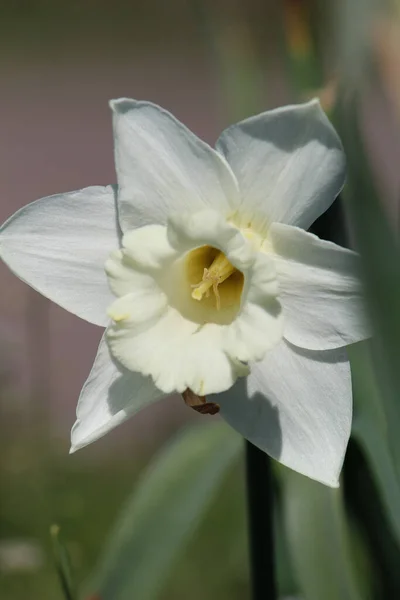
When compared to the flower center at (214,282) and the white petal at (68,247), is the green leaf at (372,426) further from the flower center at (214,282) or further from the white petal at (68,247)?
the white petal at (68,247)

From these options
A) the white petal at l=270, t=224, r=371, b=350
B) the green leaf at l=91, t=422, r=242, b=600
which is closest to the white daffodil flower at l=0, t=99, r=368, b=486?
the white petal at l=270, t=224, r=371, b=350

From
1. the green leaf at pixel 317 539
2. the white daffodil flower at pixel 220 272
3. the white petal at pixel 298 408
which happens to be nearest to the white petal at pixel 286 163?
the white daffodil flower at pixel 220 272

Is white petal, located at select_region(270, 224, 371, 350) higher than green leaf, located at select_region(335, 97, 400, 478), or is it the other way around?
green leaf, located at select_region(335, 97, 400, 478)

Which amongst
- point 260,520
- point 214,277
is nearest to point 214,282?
point 214,277

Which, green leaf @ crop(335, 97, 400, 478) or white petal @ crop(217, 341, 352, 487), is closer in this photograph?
green leaf @ crop(335, 97, 400, 478)

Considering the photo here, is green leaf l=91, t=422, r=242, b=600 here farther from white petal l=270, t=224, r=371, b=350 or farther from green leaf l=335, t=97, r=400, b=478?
green leaf l=335, t=97, r=400, b=478

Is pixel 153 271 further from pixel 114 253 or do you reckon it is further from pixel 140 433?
pixel 140 433

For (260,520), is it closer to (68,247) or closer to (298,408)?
(298,408)

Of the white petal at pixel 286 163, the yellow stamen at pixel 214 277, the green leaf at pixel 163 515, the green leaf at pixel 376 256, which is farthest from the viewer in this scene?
the green leaf at pixel 163 515
